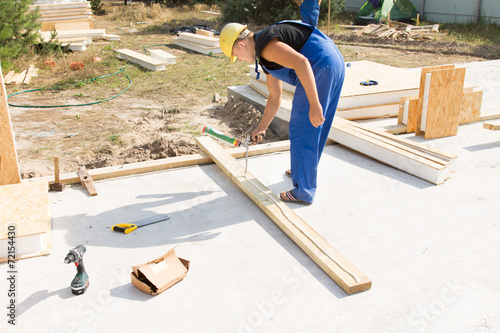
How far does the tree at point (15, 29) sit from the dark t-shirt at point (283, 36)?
9.80 metres

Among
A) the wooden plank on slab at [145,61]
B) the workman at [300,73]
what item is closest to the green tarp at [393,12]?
the wooden plank on slab at [145,61]

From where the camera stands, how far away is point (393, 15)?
63.0 ft

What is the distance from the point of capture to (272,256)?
304cm

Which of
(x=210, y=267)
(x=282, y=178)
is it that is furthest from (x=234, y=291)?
(x=282, y=178)

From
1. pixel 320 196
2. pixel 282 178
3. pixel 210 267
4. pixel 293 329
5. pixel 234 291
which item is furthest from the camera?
pixel 282 178

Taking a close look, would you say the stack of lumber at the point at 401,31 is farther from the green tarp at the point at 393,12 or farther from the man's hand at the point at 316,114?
the man's hand at the point at 316,114

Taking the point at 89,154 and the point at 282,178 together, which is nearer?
the point at 282,178

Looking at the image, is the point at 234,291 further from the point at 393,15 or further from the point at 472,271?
the point at 393,15

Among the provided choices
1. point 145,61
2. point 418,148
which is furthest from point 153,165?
point 145,61

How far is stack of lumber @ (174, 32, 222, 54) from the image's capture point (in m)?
13.0

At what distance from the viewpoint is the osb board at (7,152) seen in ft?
12.2

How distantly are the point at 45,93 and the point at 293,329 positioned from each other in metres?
8.78

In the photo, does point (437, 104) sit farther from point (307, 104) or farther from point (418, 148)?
point (307, 104)

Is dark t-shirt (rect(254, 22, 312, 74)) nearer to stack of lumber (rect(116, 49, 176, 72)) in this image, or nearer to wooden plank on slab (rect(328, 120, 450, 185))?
wooden plank on slab (rect(328, 120, 450, 185))
